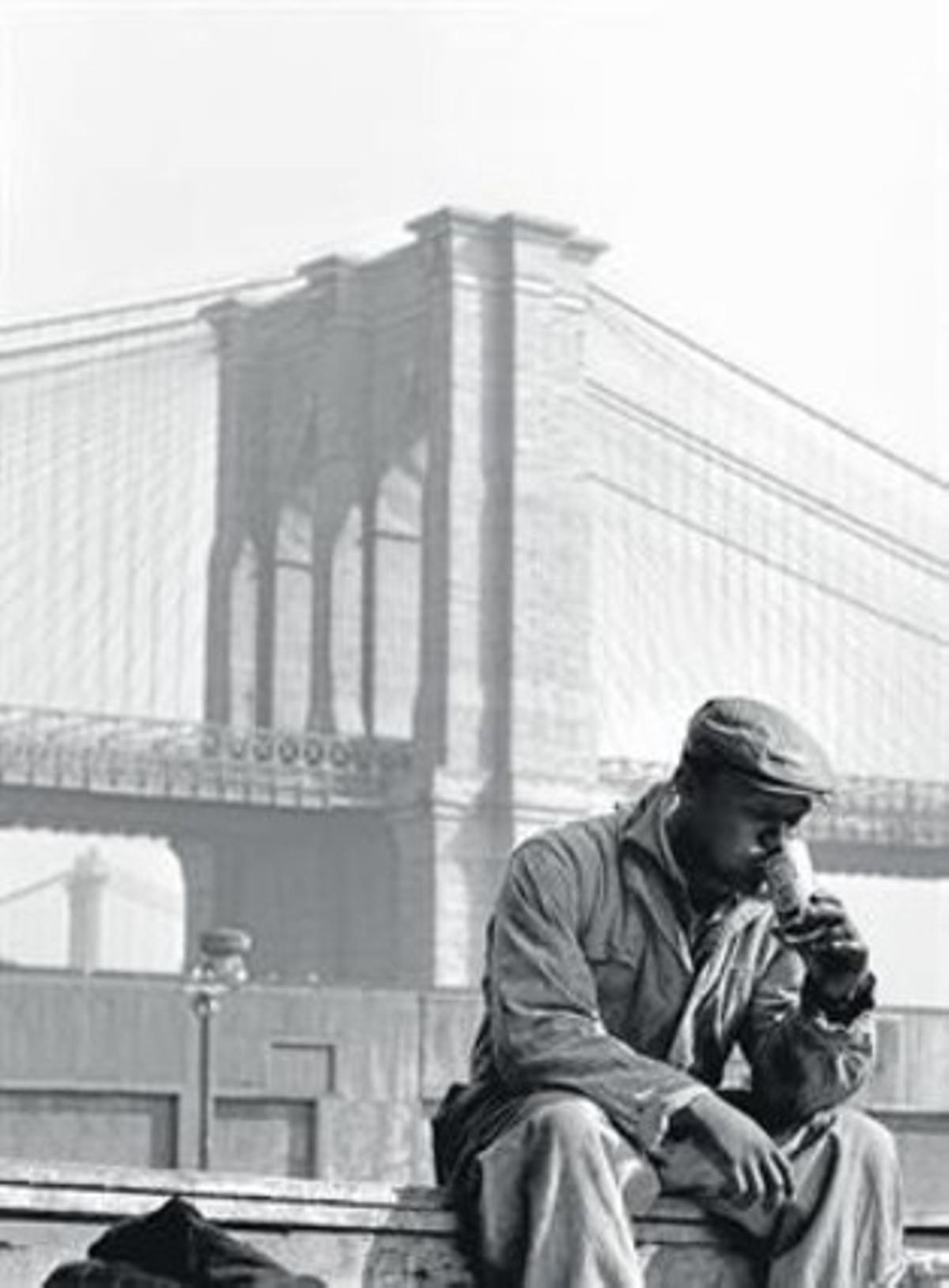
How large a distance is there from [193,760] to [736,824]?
37.9 meters

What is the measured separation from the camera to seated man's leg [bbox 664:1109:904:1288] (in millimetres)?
4223

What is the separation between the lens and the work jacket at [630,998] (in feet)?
14.0

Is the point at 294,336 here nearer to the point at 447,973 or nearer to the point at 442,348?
the point at 442,348

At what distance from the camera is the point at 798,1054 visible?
4289 mm

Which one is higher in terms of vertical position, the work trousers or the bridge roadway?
the bridge roadway

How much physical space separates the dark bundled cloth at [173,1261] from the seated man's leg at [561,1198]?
0.24 meters

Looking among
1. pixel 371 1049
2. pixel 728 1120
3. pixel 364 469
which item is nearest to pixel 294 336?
pixel 364 469

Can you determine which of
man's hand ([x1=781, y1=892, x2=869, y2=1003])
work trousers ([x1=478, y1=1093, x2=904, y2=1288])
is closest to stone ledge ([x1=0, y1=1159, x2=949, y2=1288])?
work trousers ([x1=478, y1=1093, x2=904, y2=1288])

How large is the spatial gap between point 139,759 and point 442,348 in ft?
29.2

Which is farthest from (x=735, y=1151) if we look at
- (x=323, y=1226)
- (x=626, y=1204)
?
(x=323, y=1226)

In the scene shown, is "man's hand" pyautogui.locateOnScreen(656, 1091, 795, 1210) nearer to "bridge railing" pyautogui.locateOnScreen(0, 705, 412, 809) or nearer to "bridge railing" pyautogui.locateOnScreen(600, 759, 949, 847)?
"bridge railing" pyautogui.locateOnScreen(600, 759, 949, 847)

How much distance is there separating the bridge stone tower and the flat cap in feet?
127

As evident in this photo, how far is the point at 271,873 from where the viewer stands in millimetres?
44312

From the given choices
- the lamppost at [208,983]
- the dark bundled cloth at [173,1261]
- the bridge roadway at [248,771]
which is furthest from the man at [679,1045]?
the bridge roadway at [248,771]
